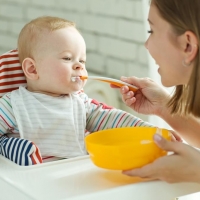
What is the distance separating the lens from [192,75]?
1264mm

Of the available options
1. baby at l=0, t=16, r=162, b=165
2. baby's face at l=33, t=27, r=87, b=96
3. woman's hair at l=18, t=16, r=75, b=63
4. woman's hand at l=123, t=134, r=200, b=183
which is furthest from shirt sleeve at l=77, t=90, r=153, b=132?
woman's hand at l=123, t=134, r=200, b=183

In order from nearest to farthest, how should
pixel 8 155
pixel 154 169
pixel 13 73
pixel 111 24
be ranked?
pixel 154 169, pixel 8 155, pixel 13 73, pixel 111 24

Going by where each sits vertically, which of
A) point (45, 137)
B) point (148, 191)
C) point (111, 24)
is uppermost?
point (111, 24)

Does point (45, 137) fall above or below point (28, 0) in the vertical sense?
below

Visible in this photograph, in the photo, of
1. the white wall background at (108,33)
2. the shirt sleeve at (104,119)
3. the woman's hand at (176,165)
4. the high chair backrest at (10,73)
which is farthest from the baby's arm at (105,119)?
the white wall background at (108,33)

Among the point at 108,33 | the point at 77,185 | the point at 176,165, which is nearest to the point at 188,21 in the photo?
the point at 176,165

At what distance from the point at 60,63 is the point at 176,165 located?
0.49 m

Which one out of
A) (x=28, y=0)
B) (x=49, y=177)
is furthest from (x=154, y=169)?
(x=28, y=0)

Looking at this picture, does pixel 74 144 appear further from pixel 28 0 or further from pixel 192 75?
pixel 28 0

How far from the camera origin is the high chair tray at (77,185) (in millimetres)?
1141

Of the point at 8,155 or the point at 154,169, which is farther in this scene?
the point at 8,155

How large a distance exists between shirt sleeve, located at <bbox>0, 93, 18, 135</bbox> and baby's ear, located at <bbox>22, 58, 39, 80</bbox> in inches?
4.0

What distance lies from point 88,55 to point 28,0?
0.48 meters

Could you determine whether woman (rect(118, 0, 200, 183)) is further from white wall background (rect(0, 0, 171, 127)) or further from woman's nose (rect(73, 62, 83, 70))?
white wall background (rect(0, 0, 171, 127))
